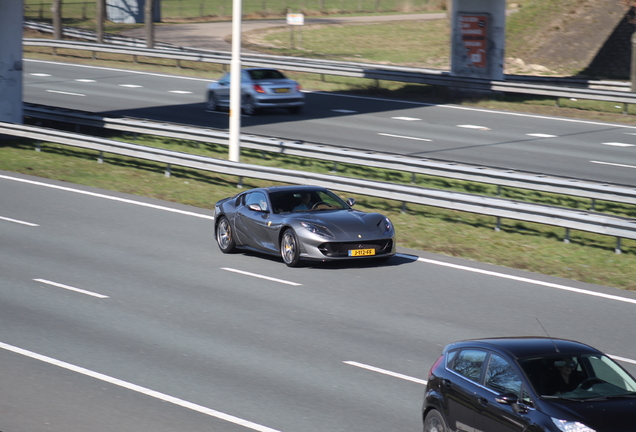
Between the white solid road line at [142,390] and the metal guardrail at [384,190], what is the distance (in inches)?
354

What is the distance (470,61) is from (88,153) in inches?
678

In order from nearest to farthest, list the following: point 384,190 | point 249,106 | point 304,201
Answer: point 304,201, point 384,190, point 249,106

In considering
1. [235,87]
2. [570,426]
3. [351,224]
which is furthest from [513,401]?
[235,87]

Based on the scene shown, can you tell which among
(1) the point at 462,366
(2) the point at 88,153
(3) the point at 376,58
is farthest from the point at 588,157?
(3) the point at 376,58

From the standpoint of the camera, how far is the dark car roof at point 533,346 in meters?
6.86

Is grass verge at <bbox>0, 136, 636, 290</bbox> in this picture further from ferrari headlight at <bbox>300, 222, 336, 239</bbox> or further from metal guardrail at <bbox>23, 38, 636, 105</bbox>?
metal guardrail at <bbox>23, 38, 636, 105</bbox>

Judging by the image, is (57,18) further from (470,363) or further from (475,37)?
(470,363)

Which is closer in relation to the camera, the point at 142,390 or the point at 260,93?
the point at 142,390

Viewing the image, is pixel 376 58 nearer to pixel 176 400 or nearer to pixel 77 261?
pixel 77 261

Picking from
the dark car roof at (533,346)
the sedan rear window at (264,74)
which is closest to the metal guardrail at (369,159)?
the sedan rear window at (264,74)

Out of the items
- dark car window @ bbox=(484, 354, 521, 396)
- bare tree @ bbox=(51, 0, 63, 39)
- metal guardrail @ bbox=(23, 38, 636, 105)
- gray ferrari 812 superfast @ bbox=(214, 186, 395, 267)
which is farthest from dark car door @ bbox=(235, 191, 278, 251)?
bare tree @ bbox=(51, 0, 63, 39)

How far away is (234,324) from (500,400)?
543 cm

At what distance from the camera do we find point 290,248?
14625mm

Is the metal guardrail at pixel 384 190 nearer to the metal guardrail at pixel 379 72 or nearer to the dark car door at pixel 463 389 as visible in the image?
the dark car door at pixel 463 389
